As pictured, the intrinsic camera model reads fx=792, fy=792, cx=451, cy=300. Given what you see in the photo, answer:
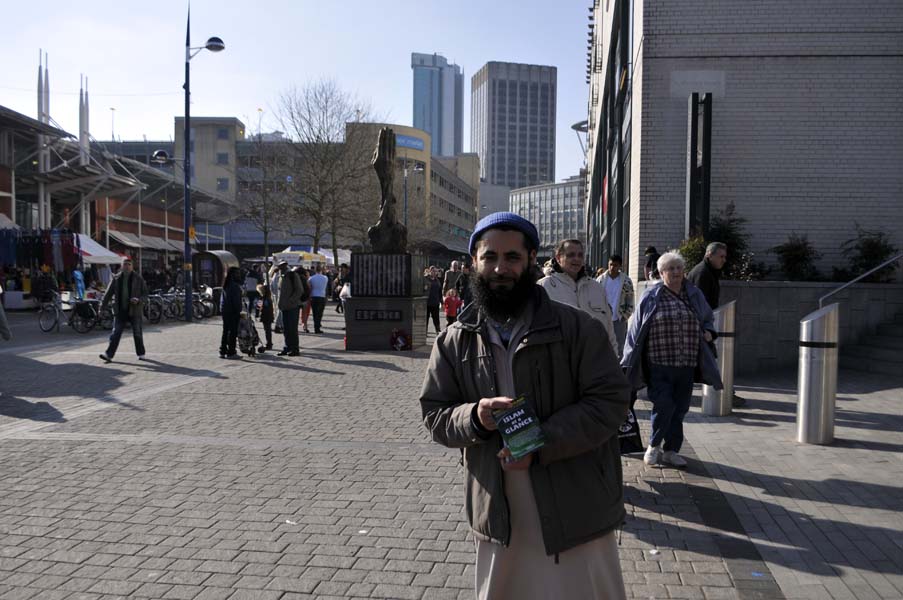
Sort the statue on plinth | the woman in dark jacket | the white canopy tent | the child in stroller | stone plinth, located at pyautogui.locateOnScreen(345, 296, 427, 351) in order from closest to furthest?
the woman in dark jacket, the child in stroller, stone plinth, located at pyautogui.locateOnScreen(345, 296, 427, 351), the statue on plinth, the white canopy tent

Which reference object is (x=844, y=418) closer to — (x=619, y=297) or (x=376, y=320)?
(x=619, y=297)

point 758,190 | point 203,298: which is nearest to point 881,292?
point 758,190

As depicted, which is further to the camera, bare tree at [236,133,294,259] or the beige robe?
bare tree at [236,133,294,259]

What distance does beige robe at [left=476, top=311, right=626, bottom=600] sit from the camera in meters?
2.51

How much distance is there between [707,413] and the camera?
343 inches

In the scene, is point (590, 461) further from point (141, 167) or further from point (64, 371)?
point (141, 167)

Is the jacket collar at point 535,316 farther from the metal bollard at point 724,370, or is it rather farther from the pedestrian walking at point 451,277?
the pedestrian walking at point 451,277

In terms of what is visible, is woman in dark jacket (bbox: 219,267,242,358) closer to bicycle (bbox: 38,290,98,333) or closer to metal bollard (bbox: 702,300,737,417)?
bicycle (bbox: 38,290,98,333)

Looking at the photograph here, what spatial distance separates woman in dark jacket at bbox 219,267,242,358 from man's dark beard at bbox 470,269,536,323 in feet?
41.4

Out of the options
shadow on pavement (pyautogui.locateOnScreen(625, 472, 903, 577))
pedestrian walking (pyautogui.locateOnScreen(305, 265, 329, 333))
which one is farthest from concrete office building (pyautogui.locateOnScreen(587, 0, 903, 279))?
pedestrian walking (pyautogui.locateOnScreen(305, 265, 329, 333))

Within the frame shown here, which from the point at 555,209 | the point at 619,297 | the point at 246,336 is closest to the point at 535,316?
the point at 619,297

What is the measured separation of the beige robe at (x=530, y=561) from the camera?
2508 millimetres

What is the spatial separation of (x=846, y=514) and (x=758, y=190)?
9409 mm

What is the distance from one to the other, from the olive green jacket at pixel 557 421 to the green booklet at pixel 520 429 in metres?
0.05
